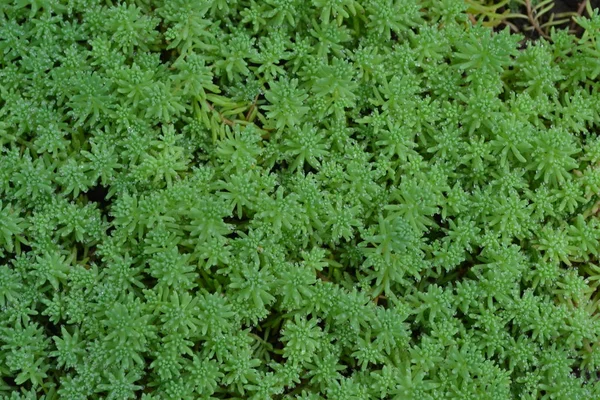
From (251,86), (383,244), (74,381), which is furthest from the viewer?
(251,86)

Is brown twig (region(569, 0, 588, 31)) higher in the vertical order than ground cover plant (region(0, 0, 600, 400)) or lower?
higher

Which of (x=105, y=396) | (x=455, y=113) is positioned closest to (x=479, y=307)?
(x=455, y=113)

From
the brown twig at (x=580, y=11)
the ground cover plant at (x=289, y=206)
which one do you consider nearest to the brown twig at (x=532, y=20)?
the brown twig at (x=580, y=11)

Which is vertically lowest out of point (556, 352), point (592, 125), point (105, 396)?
point (105, 396)

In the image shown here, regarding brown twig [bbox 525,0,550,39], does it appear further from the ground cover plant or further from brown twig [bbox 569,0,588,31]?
the ground cover plant

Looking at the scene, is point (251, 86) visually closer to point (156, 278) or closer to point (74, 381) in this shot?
point (156, 278)

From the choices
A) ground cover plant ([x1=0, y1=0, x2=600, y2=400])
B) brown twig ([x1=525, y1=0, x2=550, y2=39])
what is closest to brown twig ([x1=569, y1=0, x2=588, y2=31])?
brown twig ([x1=525, y1=0, x2=550, y2=39])

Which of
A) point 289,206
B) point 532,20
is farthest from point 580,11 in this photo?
point 289,206

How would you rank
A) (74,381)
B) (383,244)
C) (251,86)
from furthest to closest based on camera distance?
1. (251,86)
2. (383,244)
3. (74,381)
